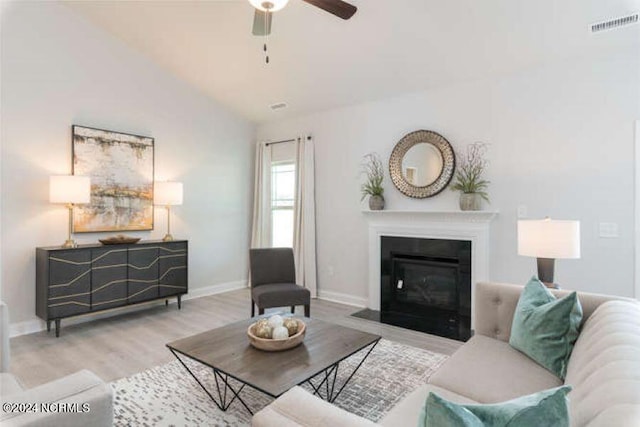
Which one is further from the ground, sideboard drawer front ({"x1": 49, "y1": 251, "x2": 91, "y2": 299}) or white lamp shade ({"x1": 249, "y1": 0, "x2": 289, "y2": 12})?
white lamp shade ({"x1": 249, "y1": 0, "x2": 289, "y2": 12})

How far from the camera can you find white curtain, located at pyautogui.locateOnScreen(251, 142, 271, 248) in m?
5.83

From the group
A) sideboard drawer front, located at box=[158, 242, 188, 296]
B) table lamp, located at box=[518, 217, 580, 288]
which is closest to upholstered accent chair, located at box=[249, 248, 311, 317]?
sideboard drawer front, located at box=[158, 242, 188, 296]

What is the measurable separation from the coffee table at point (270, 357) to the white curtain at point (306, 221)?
2.54 metres

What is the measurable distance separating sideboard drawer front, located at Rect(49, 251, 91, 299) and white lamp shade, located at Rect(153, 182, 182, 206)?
3.60 feet

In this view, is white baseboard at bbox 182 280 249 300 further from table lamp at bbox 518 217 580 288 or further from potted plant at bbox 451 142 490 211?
table lamp at bbox 518 217 580 288

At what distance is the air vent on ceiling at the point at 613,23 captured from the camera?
9.18 feet

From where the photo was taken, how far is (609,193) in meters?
3.20

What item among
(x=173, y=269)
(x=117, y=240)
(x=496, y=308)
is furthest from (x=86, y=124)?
(x=496, y=308)

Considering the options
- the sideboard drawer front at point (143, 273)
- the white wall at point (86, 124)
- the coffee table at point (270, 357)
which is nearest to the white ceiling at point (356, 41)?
the white wall at point (86, 124)

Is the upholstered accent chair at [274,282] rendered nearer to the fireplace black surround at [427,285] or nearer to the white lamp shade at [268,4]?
the fireplace black surround at [427,285]

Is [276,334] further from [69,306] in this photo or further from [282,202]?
[282,202]

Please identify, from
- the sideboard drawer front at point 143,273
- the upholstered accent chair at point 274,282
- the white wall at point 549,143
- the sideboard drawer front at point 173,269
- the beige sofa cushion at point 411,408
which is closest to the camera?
the beige sofa cushion at point 411,408

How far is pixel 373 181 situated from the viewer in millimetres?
4613

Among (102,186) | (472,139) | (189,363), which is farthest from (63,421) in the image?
(472,139)
